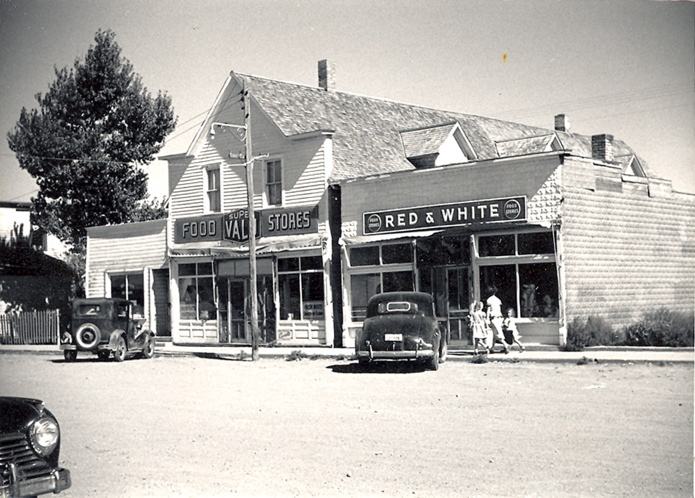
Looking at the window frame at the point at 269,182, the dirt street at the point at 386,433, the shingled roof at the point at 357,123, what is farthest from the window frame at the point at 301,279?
the dirt street at the point at 386,433

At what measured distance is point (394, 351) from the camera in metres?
16.2

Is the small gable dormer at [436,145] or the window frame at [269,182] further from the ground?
the small gable dormer at [436,145]

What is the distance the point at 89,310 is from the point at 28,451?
50.7ft

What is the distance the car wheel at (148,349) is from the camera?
2175cm

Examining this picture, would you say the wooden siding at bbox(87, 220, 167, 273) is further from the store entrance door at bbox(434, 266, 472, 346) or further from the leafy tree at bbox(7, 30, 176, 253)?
the store entrance door at bbox(434, 266, 472, 346)

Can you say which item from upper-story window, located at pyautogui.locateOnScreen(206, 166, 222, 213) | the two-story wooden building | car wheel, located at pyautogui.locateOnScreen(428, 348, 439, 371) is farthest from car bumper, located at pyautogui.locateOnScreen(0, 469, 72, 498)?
upper-story window, located at pyautogui.locateOnScreen(206, 166, 222, 213)

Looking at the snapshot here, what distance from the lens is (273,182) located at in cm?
2419

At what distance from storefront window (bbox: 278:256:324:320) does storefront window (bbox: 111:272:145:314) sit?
630cm

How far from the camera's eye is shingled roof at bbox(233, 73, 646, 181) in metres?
23.6

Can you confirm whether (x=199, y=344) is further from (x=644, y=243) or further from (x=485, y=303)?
(x=644, y=243)

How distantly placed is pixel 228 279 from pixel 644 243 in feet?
38.1

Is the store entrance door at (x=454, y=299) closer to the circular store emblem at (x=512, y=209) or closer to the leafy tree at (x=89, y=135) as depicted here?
the circular store emblem at (x=512, y=209)

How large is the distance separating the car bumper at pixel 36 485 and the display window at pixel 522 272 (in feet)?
46.2

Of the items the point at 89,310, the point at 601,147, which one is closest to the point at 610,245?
the point at 601,147
